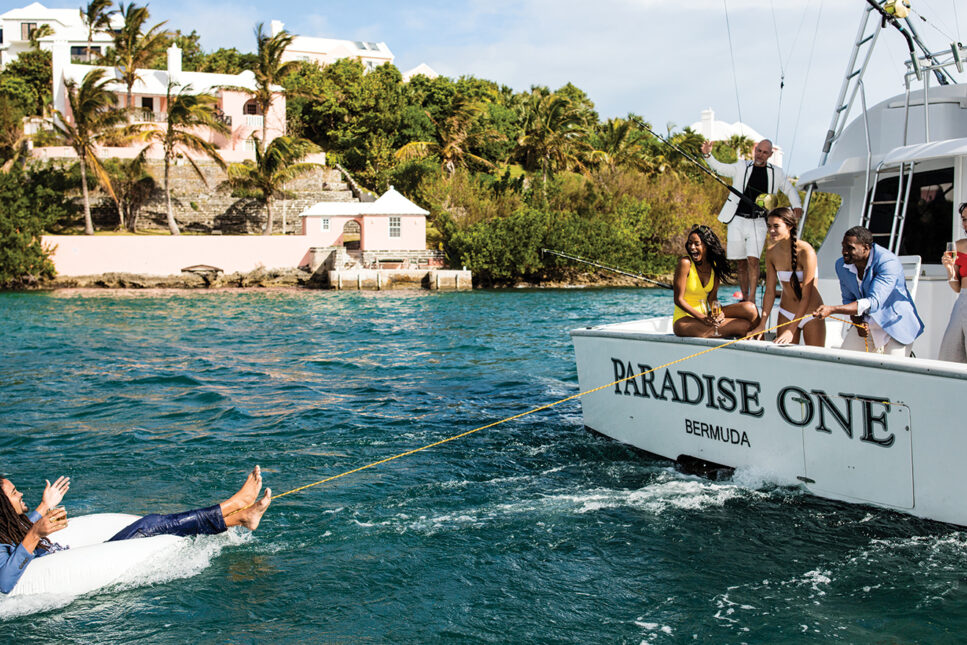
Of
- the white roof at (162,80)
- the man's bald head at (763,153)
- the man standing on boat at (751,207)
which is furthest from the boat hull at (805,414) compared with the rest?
the white roof at (162,80)

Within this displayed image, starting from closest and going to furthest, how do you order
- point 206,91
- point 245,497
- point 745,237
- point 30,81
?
1. point 245,497
2. point 745,237
3. point 206,91
4. point 30,81

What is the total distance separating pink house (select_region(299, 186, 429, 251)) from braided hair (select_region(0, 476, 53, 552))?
36.1m

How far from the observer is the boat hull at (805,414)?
5.48 metres

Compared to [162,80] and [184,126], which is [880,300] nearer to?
[184,126]

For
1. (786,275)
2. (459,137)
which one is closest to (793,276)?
(786,275)

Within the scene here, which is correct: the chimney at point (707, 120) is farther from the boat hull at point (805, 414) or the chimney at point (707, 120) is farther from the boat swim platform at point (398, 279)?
the boat hull at point (805, 414)

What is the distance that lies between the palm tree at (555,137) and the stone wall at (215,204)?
39.0 feet

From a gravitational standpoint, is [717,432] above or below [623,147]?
below

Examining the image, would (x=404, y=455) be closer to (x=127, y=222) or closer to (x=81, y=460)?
(x=81, y=460)

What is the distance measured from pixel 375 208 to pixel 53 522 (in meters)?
36.8

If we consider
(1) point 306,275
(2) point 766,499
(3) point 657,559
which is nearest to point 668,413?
(2) point 766,499

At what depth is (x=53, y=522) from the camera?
4.95m

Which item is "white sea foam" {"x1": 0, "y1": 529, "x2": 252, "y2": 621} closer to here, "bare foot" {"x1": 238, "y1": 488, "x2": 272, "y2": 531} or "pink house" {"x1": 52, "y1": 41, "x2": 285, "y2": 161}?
"bare foot" {"x1": 238, "y1": 488, "x2": 272, "y2": 531}

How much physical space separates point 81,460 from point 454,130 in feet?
147
